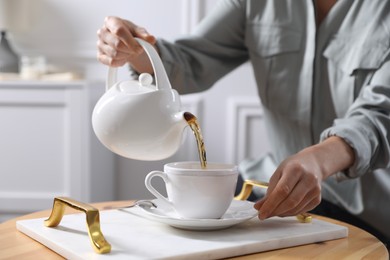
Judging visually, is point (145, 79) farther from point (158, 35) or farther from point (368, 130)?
point (158, 35)

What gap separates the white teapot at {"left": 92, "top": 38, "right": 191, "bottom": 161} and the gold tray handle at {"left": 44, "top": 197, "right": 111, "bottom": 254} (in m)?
0.10

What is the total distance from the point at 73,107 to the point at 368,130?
1155 millimetres

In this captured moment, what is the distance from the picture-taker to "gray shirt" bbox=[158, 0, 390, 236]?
1222 mm

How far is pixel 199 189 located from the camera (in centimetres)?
77

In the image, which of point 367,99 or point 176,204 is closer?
point 176,204

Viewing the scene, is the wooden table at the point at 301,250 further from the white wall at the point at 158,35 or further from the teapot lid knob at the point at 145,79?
the white wall at the point at 158,35

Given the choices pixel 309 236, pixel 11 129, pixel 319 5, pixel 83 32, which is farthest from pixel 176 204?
pixel 83 32

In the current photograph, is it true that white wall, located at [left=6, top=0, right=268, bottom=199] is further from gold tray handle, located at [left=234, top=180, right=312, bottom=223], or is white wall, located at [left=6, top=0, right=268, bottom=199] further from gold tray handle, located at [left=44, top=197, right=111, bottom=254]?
gold tray handle, located at [left=44, top=197, right=111, bottom=254]

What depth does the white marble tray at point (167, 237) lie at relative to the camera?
69 centimetres

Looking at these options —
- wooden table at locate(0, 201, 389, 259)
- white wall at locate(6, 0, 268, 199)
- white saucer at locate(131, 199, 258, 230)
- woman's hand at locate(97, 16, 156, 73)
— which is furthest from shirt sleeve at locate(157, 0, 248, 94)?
white wall at locate(6, 0, 268, 199)

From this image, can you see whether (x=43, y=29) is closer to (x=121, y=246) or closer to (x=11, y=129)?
(x=11, y=129)

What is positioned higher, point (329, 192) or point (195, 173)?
point (195, 173)

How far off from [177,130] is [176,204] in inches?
3.7

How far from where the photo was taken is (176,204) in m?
0.80
